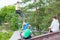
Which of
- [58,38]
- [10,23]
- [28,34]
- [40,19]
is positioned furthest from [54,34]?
[10,23]

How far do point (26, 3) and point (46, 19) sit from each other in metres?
3.17

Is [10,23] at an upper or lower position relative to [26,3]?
lower

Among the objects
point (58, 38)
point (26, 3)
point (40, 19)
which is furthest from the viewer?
point (26, 3)

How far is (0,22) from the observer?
92.9 feet

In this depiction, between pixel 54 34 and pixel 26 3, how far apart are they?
7.97 metres

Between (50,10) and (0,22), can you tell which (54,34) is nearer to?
(50,10)

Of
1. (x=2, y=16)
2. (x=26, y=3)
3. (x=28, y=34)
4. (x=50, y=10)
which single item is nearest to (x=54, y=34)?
(x=28, y=34)

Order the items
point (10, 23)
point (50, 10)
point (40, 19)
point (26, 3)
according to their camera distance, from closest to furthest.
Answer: point (50, 10) < point (40, 19) < point (26, 3) < point (10, 23)

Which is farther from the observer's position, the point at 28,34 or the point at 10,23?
the point at 10,23

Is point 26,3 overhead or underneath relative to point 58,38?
overhead

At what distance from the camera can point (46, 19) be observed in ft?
46.0

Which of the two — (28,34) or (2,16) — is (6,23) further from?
(28,34)

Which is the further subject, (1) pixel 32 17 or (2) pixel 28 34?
(1) pixel 32 17

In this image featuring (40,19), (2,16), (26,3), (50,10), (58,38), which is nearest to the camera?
(58,38)
